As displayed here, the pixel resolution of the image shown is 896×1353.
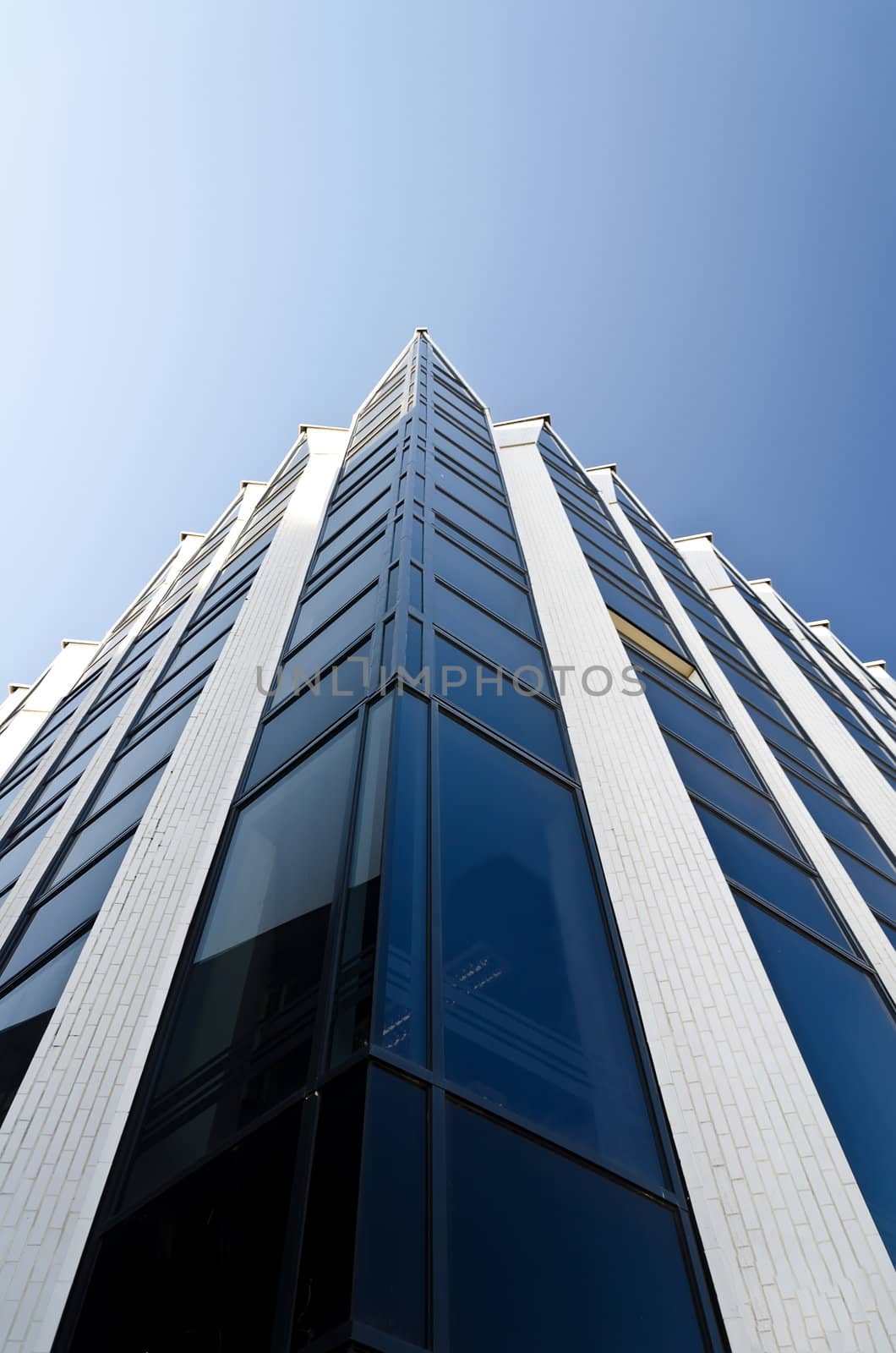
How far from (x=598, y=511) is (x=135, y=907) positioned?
15.4 metres

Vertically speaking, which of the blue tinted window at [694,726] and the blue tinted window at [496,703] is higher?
the blue tinted window at [694,726]

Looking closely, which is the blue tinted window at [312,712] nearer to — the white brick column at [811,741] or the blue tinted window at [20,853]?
the blue tinted window at [20,853]

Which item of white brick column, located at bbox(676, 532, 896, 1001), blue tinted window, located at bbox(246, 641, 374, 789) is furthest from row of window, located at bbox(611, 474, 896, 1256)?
blue tinted window, located at bbox(246, 641, 374, 789)

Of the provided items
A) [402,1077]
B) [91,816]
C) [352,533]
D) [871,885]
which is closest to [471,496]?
[352,533]

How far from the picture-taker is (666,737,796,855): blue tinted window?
9.76 m

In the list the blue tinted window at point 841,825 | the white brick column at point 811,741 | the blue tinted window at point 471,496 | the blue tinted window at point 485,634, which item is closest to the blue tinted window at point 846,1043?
the white brick column at point 811,741

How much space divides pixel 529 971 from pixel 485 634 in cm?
474

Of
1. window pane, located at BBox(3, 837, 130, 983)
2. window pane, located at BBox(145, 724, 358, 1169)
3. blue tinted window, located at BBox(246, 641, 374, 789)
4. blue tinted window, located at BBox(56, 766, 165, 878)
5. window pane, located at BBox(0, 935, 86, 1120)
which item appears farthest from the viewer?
blue tinted window, located at BBox(56, 766, 165, 878)

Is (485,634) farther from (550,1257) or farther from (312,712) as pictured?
(550,1257)

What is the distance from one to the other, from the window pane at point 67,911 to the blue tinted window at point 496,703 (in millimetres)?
3229

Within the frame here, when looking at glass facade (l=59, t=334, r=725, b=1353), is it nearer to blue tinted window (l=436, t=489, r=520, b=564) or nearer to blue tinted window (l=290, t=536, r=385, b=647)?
blue tinted window (l=290, t=536, r=385, b=647)

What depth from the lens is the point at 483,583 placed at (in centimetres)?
1111

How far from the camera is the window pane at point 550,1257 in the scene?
379 cm

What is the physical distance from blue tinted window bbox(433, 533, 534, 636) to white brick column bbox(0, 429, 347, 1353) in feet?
9.01
